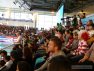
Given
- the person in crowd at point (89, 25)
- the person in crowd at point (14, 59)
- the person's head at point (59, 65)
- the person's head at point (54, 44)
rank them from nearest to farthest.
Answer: the person's head at point (59, 65) → the person's head at point (54, 44) → the person in crowd at point (14, 59) → the person in crowd at point (89, 25)

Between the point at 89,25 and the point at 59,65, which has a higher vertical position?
the point at 89,25

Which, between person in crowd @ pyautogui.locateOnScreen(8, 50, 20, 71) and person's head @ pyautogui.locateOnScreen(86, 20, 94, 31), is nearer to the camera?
person in crowd @ pyautogui.locateOnScreen(8, 50, 20, 71)

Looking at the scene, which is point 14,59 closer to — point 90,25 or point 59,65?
point 90,25

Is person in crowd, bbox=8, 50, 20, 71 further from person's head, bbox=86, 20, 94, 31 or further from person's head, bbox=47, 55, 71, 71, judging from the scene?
person's head, bbox=47, 55, 71, 71

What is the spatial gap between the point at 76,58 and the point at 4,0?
2589 cm

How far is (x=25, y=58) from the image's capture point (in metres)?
4.42

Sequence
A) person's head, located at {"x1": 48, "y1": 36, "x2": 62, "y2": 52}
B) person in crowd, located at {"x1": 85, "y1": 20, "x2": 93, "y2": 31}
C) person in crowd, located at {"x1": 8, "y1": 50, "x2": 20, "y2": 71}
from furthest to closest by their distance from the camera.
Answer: person in crowd, located at {"x1": 85, "y1": 20, "x2": 93, "y2": 31} < person in crowd, located at {"x1": 8, "y1": 50, "x2": 20, "y2": 71} < person's head, located at {"x1": 48, "y1": 36, "x2": 62, "y2": 52}

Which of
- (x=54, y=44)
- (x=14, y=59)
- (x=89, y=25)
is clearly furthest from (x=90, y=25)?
(x=54, y=44)

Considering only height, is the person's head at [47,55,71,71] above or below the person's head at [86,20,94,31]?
below

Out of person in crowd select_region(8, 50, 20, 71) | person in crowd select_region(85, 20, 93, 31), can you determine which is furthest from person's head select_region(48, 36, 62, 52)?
person in crowd select_region(85, 20, 93, 31)

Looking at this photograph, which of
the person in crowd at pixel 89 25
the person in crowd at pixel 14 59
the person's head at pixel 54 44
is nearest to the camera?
the person's head at pixel 54 44

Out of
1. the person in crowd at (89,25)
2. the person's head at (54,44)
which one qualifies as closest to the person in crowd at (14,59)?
the person's head at (54,44)

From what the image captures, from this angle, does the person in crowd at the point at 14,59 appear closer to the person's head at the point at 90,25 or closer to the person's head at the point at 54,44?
the person's head at the point at 54,44

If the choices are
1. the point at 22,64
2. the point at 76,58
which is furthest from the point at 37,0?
the point at 22,64
